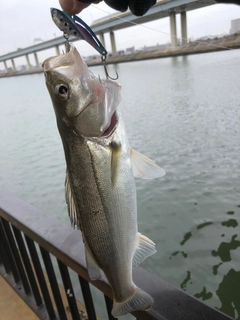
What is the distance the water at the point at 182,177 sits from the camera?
4583 millimetres

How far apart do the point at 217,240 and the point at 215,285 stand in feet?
3.25

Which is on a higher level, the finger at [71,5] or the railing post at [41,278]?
the finger at [71,5]

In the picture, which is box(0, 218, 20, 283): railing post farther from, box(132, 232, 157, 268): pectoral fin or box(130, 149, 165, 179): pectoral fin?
box(130, 149, 165, 179): pectoral fin

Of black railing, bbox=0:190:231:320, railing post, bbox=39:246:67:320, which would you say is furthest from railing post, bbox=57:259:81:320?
railing post, bbox=39:246:67:320

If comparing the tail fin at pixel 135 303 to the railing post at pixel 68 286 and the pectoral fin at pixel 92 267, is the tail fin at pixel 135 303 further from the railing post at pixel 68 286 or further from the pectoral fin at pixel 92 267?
the railing post at pixel 68 286

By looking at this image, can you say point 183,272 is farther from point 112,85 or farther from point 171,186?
point 112,85

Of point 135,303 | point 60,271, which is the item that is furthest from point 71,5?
point 60,271

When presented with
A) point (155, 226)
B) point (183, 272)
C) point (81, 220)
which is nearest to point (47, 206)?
point (155, 226)

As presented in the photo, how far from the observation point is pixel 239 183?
6.61 metres

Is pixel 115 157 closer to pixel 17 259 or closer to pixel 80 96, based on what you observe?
pixel 80 96

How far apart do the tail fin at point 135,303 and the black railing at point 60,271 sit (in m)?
0.05

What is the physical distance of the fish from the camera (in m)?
1.15

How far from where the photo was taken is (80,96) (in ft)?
3.83

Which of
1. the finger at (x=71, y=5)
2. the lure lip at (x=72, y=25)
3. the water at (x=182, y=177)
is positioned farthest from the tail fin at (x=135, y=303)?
the water at (x=182, y=177)
